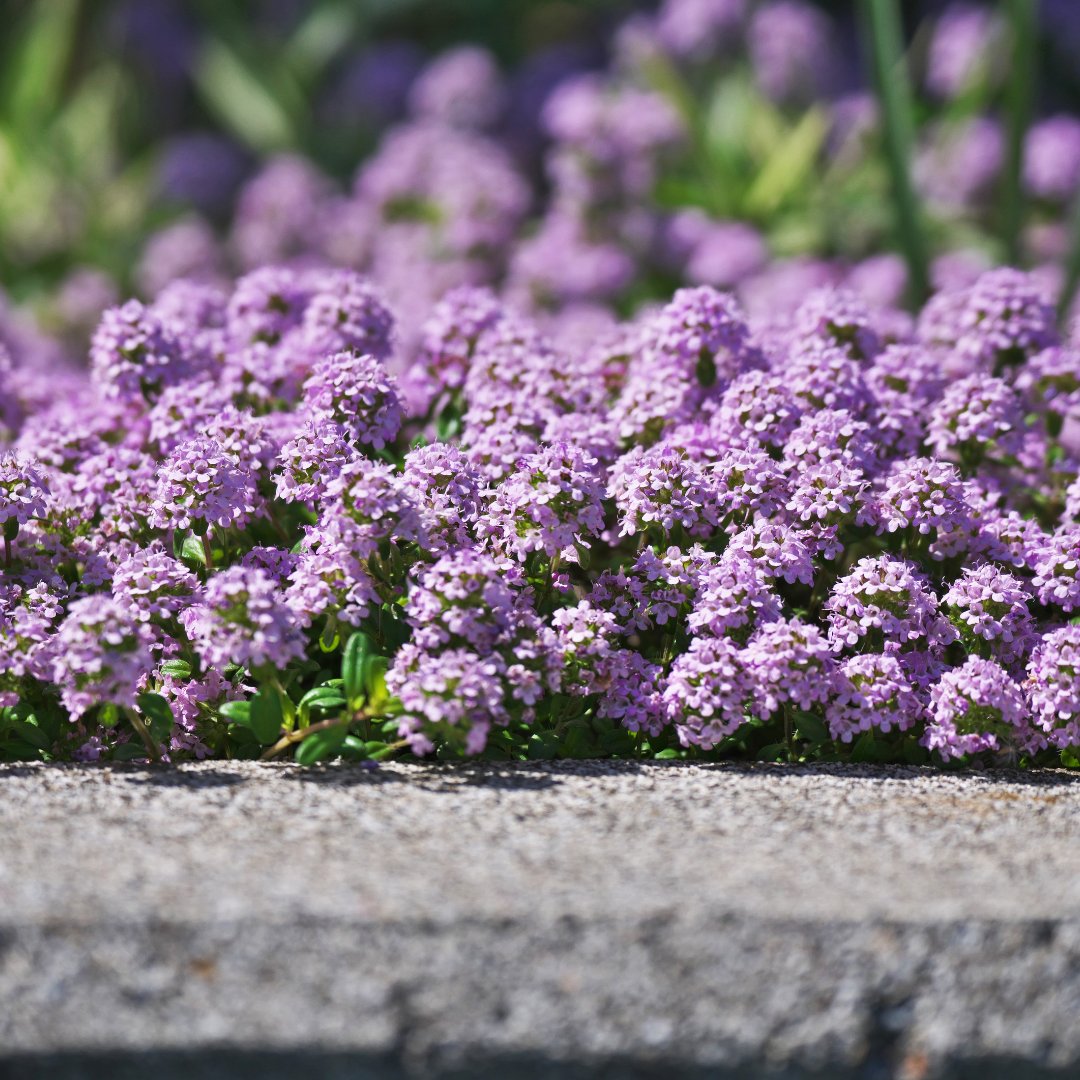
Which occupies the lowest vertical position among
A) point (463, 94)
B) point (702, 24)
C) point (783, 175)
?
point (783, 175)

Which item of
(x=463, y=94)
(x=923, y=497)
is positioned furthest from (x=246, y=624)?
(x=463, y=94)

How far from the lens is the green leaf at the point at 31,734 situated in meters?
2.90

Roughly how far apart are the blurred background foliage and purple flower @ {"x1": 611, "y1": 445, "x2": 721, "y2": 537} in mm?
3100

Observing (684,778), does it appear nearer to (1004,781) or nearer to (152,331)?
(1004,781)

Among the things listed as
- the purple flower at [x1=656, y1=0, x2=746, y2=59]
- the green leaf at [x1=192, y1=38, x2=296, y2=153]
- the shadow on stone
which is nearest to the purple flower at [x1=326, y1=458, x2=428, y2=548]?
the shadow on stone

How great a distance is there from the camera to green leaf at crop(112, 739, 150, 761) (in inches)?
115

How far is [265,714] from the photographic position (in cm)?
272

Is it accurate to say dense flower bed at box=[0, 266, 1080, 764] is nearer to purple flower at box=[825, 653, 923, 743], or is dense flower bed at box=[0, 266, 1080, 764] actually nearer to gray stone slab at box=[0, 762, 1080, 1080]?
purple flower at box=[825, 653, 923, 743]

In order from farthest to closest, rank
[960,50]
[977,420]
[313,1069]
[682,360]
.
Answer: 1. [960,50]
2. [682,360]
3. [977,420]
4. [313,1069]

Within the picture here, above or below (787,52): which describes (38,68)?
below

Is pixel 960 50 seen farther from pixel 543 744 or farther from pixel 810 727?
pixel 543 744

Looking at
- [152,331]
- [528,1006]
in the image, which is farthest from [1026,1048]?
[152,331]

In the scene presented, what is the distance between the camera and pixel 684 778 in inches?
112

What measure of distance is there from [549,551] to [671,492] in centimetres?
32
